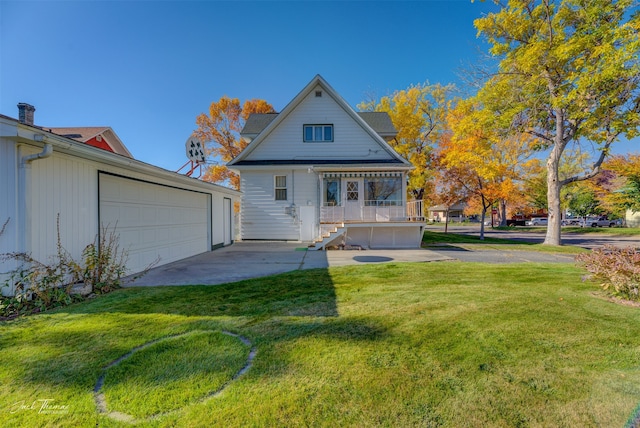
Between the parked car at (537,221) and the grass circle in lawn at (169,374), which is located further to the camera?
the parked car at (537,221)

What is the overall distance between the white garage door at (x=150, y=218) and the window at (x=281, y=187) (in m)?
4.04

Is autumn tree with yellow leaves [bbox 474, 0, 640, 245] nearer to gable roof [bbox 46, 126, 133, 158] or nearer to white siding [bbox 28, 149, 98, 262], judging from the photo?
white siding [bbox 28, 149, 98, 262]

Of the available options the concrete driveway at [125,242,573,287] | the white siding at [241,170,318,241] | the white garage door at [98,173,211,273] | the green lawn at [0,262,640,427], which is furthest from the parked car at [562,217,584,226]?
the white garage door at [98,173,211,273]

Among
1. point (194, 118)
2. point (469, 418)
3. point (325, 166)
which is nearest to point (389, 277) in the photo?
point (469, 418)

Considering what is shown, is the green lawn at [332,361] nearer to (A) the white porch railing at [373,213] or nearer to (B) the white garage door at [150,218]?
(B) the white garage door at [150,218]

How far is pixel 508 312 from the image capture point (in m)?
3.97

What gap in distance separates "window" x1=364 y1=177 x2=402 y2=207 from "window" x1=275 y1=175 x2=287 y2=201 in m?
4.09

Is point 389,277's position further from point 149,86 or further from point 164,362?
point 149,86

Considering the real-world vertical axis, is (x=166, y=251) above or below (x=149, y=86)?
below

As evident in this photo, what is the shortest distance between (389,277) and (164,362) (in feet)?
15.9

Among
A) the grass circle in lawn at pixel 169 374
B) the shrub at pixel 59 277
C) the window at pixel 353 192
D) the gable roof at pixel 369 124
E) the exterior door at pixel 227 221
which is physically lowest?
the grass circle in lawn at pixel 169 374

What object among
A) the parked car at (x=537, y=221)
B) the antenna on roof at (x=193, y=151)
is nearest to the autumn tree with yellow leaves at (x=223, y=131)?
the antenna on roof at (x=193, y=151)

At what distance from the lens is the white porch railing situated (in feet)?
41.0

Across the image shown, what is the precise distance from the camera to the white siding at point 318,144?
562 inches
